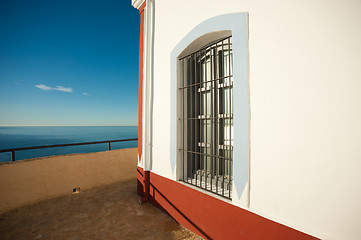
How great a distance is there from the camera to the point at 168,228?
2.63 meters

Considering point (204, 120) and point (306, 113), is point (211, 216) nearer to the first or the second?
point (204, 120)

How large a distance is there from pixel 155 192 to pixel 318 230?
2.72 m

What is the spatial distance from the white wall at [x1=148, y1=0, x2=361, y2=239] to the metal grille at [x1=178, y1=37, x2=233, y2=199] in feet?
2.29

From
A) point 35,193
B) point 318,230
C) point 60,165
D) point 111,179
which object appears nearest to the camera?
point 318,230

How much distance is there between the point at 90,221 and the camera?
2.88 metres

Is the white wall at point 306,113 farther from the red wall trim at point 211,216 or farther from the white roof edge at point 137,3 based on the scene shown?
the white roof edge at point 137,3

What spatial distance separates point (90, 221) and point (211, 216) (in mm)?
2273

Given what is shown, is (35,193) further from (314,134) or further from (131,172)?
(314,134)

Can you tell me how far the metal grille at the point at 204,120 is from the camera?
245 centimetres

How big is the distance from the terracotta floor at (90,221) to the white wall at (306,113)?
1.63 metres

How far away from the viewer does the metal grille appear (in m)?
2.45

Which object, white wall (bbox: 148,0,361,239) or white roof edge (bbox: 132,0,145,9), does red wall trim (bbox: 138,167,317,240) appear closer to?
white wall (bbox: 148,0,361,239)

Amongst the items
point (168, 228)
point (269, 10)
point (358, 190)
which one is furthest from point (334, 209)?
point (168, 228)

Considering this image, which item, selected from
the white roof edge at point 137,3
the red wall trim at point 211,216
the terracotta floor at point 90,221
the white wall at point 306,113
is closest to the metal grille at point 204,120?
the red wall trim at point 211,216
